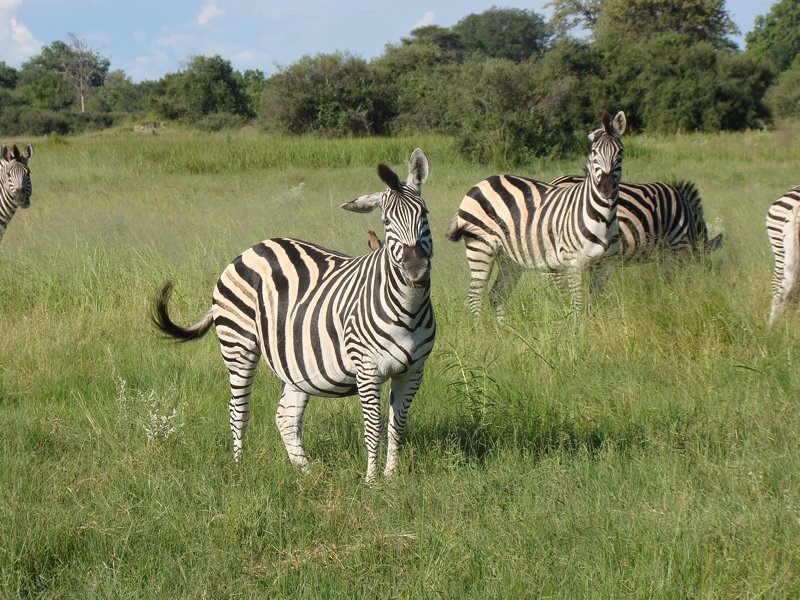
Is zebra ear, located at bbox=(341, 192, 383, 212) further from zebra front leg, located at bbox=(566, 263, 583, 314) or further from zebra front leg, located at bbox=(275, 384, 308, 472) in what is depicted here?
zebra front leg, located at bbox=(566, 263, 583, 314)

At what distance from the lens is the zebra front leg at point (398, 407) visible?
4461mm

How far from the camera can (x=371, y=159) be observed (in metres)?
22.3

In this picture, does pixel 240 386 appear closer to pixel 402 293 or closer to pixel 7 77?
pixel 402 293

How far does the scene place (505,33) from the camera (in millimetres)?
76875

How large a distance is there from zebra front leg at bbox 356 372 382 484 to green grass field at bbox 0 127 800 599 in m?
0.13

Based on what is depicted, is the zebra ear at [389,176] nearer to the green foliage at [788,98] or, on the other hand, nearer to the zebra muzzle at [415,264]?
the zebra muzzle at [415,264]

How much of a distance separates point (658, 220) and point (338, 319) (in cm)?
530

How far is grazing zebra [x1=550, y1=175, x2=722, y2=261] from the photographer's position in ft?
28.0

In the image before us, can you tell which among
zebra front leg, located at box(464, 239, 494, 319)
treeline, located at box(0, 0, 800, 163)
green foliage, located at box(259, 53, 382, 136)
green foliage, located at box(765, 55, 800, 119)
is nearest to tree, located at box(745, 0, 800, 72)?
treeline, located at box(0, 0, 800, 163)

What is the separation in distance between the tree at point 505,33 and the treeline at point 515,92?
1528 centimetres

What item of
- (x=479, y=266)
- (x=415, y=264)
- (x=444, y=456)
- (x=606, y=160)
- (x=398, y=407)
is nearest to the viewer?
(x=415, y=264)

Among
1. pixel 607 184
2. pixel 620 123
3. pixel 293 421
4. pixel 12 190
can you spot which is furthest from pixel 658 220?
pixel 12 190

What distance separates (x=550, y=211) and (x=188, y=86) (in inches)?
1632

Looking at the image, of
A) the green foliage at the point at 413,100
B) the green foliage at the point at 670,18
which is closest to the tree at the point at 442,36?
the green foliage at the point at 670,18
